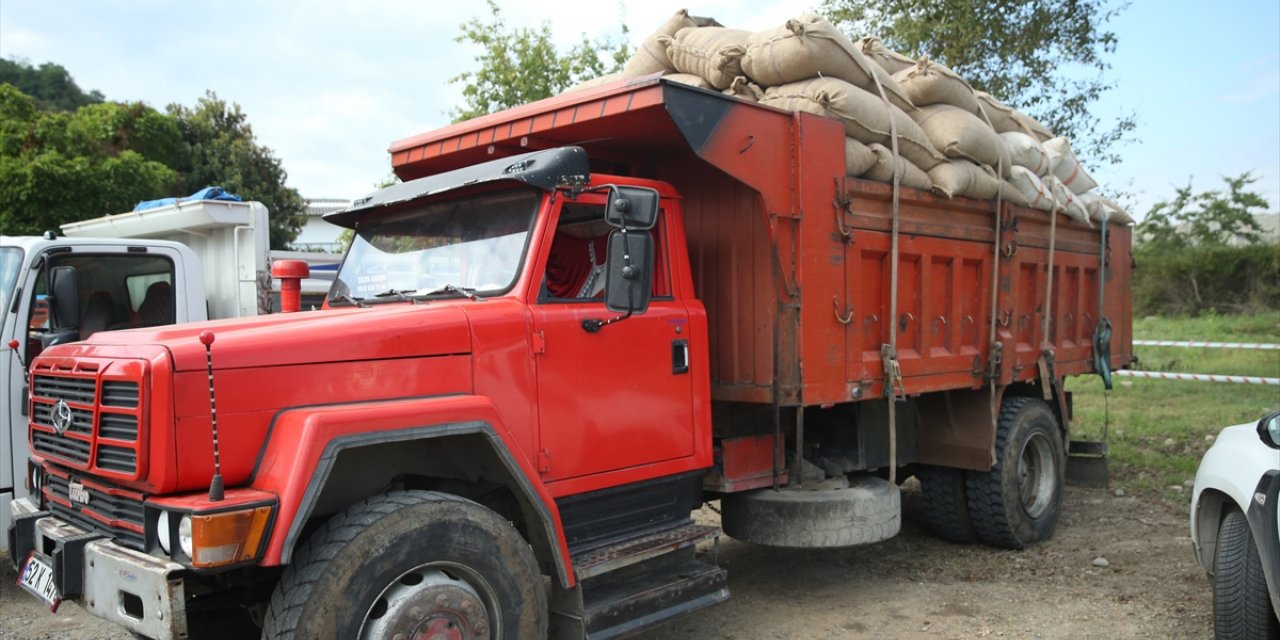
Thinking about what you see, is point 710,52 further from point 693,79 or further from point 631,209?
point 631,209

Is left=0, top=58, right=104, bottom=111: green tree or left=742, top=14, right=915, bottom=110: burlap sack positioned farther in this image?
left=0, top=58, right=104, bottom=111: green tree

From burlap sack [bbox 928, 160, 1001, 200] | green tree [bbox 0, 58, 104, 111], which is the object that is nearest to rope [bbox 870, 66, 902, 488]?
burlap sack [bbox 928, 160, 1001, 200]

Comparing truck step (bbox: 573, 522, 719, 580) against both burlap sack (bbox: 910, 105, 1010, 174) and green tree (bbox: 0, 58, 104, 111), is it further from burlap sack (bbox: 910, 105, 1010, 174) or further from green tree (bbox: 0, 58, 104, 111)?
green tree (bbox: 0, 58, 104, 111)

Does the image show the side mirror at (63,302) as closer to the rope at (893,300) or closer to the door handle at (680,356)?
the door handle at (680,356)

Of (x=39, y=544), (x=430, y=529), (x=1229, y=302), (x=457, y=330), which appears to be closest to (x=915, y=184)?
(x=457, y=330)

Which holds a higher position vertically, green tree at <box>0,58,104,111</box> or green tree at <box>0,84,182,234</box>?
green tree at <box>0,58,104,111</box>

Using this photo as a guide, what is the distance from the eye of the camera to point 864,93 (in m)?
5.28

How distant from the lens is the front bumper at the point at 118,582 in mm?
2906

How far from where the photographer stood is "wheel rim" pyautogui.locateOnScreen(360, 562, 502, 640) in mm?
3201

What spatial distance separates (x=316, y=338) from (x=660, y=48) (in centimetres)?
301

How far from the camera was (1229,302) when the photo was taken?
2450cm

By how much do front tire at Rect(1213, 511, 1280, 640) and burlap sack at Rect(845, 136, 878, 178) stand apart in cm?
245

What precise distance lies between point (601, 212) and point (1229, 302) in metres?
25.5

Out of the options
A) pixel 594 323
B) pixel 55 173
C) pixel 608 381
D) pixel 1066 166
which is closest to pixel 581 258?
pixel 594 323
